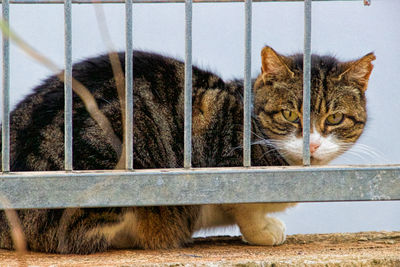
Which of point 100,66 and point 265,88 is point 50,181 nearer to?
point 100,66

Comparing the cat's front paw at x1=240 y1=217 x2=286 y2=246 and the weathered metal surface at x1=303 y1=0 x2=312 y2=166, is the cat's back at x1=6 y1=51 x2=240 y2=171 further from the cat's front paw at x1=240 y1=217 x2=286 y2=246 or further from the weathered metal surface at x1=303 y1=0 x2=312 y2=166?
the weathered metal surface at x1=303 y1=0 x2=312 y2=166

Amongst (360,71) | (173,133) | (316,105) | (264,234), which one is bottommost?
(264,234)

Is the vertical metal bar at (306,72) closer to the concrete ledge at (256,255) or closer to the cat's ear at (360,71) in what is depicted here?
the concrete ledge at (256,255)

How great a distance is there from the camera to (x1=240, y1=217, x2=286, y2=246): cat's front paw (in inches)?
72.6

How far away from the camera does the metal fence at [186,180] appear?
1.25 meters

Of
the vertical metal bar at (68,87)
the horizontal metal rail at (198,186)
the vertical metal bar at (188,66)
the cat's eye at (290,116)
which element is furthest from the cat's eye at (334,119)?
the vertical metal bar at (68,87)

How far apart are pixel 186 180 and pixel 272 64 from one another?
854 millimetres

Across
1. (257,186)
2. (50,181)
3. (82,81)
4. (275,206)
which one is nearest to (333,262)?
(257,186)

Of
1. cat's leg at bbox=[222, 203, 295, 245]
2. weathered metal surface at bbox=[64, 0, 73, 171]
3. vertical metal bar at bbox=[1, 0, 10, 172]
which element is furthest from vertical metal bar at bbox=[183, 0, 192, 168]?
cat's leg at bbox=[222, 203, 295, 245]

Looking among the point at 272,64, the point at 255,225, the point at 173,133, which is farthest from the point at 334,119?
the point at 173,133

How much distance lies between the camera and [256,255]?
154 cm

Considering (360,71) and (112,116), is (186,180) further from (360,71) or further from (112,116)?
(360,71)

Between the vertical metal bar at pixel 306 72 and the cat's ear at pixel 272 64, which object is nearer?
the vertical metal bar at pixel 306 72

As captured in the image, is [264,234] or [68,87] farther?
[264,234]
